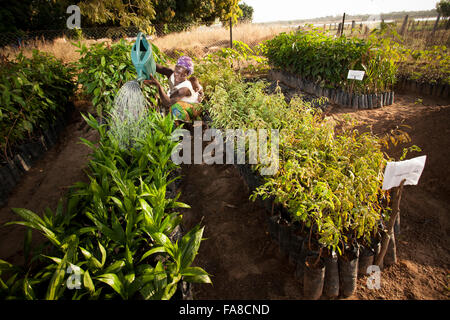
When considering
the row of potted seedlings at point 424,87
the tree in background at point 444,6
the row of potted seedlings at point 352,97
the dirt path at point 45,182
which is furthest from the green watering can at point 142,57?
the tree in background at point 444,6

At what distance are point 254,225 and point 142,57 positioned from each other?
5.86 feet

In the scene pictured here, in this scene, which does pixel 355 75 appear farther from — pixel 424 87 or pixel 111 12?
pixel 111 12

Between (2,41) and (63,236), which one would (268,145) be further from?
(2,41)

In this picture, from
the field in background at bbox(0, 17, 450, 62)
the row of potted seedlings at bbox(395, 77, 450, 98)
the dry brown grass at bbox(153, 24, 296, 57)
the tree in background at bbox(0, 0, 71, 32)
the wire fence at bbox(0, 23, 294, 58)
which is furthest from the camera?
the tree in background at bbox(0, 0, 71, 32)

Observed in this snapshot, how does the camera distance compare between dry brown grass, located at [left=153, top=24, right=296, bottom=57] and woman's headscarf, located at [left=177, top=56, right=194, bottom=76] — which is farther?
dry brown grass, located at [left=153, top=24, right=296, bottom=57]

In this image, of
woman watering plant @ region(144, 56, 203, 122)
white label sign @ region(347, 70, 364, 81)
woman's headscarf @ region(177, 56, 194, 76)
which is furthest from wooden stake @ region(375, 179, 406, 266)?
white label sign @ region(347, 70, 364, 81)

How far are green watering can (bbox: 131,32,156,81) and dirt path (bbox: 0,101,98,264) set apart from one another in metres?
1.21

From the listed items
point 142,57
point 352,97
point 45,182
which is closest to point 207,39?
point 352,97

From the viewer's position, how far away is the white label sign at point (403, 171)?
1366mm

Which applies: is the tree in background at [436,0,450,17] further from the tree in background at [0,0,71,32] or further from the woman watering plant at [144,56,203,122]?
the tree in background at [0,0,71,32]

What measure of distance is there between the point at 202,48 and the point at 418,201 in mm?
9441

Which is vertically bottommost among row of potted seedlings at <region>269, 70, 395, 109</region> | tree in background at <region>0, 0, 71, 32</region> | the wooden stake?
the wooden stake

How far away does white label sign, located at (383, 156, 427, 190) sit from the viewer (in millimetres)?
1366

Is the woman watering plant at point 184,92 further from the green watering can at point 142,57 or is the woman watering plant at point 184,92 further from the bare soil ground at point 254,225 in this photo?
the green watering can at point 142,57
